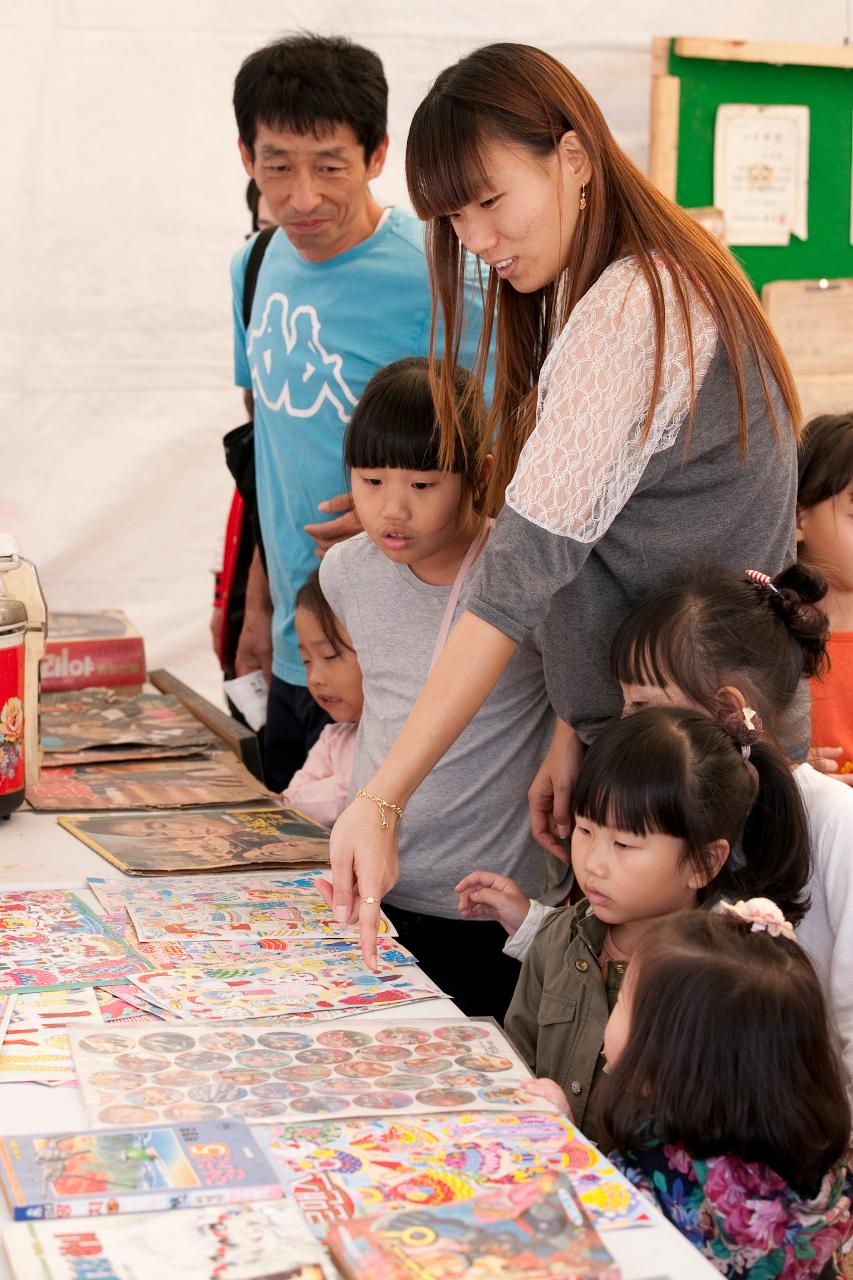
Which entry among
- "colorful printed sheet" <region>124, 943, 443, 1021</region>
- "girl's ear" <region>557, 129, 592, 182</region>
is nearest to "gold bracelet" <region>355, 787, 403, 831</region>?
"colorful printed sheet" <region>124, 943, 443, 1021</region>

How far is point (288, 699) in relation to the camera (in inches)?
91.4

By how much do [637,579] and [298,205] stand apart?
0.99m

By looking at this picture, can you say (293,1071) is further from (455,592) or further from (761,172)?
(761,172)

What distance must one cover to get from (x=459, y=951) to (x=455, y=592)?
→ 1.36ft

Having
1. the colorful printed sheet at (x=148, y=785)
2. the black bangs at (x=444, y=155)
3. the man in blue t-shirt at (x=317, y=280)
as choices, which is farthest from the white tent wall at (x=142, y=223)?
the black bangs at (x=444, y=155)

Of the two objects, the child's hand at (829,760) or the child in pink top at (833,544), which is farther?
the child in pink top at (833,544)

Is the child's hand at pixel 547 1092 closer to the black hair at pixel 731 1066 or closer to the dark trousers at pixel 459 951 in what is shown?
the black hair at pixel 731 1066

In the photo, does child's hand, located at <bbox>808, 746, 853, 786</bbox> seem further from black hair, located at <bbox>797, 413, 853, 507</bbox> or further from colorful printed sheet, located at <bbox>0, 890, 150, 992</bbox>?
colorful printed sheet, located at <bbox>0, 890, 150, 992</bbox>

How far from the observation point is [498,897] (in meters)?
1.48

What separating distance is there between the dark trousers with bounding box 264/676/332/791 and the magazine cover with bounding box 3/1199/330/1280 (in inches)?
55.1

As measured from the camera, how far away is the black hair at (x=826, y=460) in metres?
2.05

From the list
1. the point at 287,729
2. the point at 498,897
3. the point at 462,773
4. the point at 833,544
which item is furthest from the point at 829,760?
the point at 287,729

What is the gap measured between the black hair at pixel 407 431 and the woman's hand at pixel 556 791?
0.33m

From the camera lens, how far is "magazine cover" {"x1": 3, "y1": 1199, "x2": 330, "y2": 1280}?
80 centimetres
